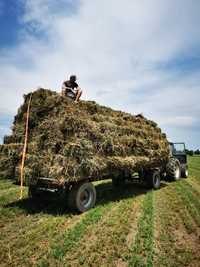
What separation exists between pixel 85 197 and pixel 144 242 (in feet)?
10.3

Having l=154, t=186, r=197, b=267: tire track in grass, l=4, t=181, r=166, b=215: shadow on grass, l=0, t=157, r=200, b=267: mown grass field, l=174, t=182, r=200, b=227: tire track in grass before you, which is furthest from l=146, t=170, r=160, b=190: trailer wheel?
l=154, t=186, r=197, b=267: tire track in grass

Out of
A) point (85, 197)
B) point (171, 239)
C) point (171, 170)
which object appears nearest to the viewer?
point (171, 239)

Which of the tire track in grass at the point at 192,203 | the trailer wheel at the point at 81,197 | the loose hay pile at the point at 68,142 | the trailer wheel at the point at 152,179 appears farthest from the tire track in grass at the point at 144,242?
the trailer wheel at the point at 152,179

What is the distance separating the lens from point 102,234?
6117mm

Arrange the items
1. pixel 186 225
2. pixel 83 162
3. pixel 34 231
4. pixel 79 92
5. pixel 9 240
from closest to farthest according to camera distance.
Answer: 1. pixel 9 240
2. pixel 34 231
3. pixel 186 225
4. pixel 83 162
5. pixel 79 92

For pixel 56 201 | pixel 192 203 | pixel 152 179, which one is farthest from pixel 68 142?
pixel 152 179

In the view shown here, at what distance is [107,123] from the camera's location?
30.6 ft

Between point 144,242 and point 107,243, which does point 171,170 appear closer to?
point 144,242

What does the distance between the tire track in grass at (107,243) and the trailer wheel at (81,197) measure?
761mm

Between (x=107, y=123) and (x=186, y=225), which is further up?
(x=107, y=123)

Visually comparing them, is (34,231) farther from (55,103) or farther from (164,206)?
(164,206)

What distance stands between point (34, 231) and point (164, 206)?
4.57 metres

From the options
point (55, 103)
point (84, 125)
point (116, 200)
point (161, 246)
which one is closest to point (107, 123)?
point (84, 125)

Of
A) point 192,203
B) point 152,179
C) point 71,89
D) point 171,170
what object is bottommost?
point 192,203
